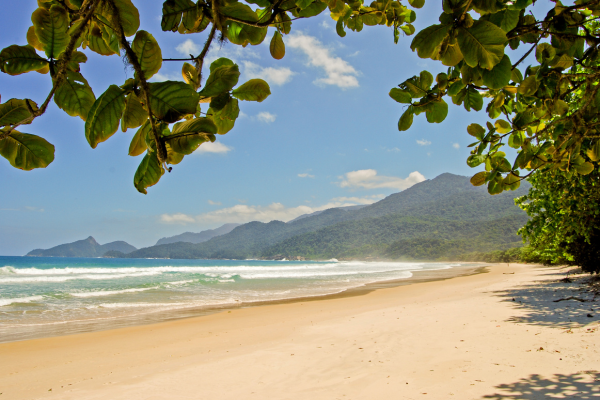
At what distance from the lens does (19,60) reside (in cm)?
52

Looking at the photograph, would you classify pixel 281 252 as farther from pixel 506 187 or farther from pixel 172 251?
pixel 506 187

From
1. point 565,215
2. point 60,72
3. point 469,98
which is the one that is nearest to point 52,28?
point 60,72

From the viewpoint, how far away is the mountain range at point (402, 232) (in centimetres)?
7769

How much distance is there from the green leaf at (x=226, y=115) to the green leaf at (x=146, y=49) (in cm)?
17

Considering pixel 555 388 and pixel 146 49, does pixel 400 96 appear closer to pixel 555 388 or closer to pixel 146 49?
pixel 146 49

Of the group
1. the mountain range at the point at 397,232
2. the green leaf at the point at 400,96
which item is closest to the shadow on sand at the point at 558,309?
the green leaf at the point at 400,96

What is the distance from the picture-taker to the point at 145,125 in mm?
537

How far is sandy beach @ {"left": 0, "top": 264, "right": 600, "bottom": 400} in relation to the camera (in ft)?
10.2

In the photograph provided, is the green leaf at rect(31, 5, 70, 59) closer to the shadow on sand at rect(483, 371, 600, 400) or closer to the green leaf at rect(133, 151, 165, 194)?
the green leaf at rect(133, 151, 165, 194)

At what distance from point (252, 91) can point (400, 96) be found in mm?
586

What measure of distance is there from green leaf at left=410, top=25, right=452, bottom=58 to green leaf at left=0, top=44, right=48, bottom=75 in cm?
71

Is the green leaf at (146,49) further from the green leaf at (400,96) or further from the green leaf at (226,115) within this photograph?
the green leaf at (400,96)

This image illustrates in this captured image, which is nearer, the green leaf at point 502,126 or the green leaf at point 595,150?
the green leaf at point 502,126

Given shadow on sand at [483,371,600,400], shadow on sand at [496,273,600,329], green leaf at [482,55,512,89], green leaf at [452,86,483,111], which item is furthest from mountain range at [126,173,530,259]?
green leaf at [482,55,512,89]
